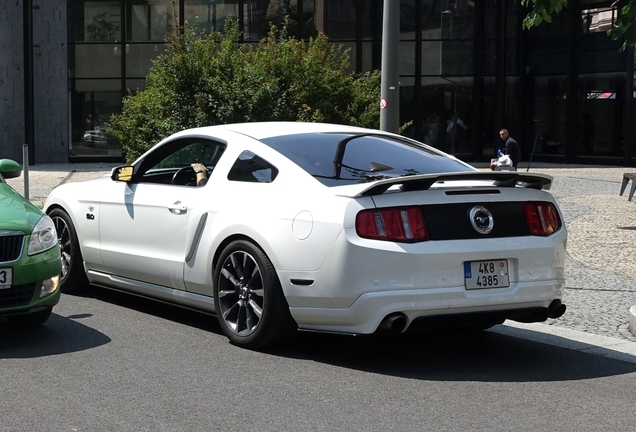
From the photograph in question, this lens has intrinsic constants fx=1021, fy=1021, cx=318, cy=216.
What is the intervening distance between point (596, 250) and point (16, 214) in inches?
318

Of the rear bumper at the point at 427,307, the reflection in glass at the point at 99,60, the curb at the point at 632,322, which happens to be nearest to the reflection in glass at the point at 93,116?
the reflection in glass at the point at 99,60

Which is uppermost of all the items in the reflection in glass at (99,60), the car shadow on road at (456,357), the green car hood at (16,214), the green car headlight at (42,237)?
the reflection in glass at (99,60)

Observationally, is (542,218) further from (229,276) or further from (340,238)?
(229,276)

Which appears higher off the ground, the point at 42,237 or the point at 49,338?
the point at 42,237

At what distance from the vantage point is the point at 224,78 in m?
17.5

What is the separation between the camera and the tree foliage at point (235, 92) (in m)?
17.0

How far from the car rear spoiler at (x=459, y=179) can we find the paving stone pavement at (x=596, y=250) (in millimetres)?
1503

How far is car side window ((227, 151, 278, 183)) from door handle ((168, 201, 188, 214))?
17.4 inches

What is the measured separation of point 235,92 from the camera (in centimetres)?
1698

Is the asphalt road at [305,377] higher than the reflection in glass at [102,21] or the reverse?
the reverse

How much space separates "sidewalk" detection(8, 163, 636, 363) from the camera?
7559mm

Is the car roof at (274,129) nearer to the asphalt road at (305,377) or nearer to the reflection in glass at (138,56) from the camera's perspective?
the asphalt road at (305,377)

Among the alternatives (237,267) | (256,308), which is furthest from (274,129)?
(256,308)

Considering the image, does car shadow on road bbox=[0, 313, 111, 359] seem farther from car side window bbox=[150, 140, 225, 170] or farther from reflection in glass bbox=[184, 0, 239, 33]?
reflection in glass bbox=[184, 0, 239, 33]
